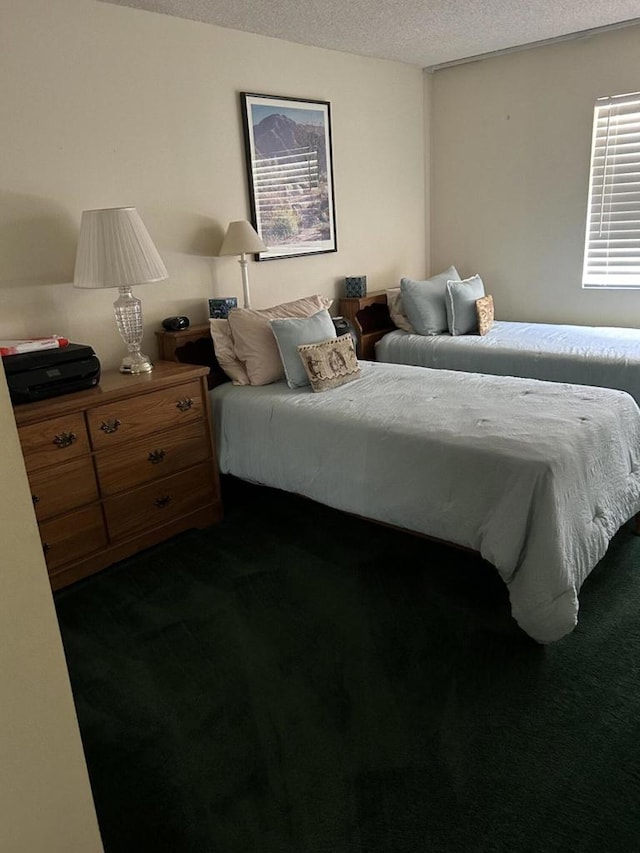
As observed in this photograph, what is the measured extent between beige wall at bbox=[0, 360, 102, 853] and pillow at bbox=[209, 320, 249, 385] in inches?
95.3

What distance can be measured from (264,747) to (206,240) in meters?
2.62

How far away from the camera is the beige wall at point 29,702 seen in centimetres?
85

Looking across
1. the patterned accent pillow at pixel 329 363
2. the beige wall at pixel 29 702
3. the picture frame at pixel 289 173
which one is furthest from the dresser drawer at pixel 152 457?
the beige wall at pixel 29 702

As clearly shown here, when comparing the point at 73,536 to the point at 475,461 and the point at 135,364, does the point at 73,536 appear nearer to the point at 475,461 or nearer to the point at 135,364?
the point at 135,364

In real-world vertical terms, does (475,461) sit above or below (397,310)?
below

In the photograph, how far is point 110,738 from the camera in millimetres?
1820

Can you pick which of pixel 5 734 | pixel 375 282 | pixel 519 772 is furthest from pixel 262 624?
pixel 375 282

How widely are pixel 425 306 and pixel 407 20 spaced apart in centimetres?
163

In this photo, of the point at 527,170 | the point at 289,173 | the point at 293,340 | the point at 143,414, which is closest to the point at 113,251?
the point at 143,414

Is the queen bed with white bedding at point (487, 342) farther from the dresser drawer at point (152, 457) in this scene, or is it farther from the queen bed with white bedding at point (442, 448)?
the dresser drawer at point (152, 457)

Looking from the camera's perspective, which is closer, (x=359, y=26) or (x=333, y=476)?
(x=333, y=476)

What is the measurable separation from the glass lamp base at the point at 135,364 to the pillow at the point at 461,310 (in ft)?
6.93

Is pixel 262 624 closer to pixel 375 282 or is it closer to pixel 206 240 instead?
pixel 206 240

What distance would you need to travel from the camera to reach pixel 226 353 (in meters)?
3.30
